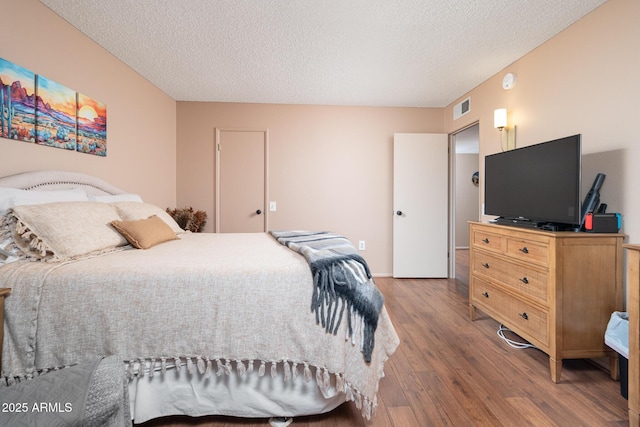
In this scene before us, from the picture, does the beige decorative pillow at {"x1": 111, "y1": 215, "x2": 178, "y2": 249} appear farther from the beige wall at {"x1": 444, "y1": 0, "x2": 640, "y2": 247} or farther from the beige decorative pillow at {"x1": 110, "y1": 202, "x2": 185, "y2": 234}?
the beige wall at {"x1": 444, "y1": 0, "x2": 640, "y2": 247}

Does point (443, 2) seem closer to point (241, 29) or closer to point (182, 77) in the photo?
point (241, 29)

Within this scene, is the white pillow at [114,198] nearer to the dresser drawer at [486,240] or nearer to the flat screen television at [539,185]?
the dresser drawer at [486,240]

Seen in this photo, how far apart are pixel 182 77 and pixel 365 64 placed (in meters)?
1.98

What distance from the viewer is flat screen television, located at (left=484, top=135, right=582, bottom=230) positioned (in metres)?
1.88

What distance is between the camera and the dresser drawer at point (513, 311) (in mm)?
1864

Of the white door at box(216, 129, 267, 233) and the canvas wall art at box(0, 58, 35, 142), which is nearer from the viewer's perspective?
the canvas wall art at box(0, 58, 35, 142)

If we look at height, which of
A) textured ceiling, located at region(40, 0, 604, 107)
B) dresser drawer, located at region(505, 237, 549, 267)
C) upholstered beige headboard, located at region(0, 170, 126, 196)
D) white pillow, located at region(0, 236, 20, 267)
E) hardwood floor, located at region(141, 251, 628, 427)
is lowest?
hardwood floor, located at region(141, 251, 628, 427)

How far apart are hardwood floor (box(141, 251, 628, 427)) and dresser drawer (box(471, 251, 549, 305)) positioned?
457mm

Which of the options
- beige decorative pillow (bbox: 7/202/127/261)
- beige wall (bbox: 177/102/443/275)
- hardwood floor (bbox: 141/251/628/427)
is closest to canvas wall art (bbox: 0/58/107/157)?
beige decorative pillow (bbox: 7/202/127/261)

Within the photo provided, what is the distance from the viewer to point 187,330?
4.13 feet

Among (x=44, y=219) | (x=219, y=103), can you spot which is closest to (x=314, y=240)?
(x=44, y=219)

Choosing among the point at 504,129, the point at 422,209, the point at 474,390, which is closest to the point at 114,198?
the point at 474,390

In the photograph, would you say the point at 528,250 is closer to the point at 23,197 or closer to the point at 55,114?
the point at 23,197

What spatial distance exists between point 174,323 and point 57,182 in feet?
5.28
